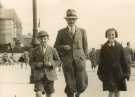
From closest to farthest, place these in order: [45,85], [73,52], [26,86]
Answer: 1. [45,85]
2. [73,52]
3. [26,86]

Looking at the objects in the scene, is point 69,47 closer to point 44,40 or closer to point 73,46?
point 73,46

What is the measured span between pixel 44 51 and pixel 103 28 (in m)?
1.98

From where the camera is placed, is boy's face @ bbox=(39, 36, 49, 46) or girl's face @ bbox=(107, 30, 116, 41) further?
girl's face @ bbox=(107, 30, 116, 41)

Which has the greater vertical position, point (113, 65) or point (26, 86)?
point (113, 65)

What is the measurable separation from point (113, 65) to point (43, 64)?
1.10 m

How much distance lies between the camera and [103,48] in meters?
9.04

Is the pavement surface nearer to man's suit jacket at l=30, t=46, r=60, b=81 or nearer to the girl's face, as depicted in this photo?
man's suit jacket at l=30, t=46, r=60, b=81

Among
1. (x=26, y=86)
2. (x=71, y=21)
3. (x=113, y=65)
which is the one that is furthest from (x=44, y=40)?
(x=26, y=86)

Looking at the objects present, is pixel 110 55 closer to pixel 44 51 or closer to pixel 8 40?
pixel 44 51

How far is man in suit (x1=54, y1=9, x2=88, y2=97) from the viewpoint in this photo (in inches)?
358

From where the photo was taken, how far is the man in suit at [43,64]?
29.1 feet

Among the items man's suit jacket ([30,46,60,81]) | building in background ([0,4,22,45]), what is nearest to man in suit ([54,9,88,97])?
man's suit jacket ([30,46,60,81])

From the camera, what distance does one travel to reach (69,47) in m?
9.09

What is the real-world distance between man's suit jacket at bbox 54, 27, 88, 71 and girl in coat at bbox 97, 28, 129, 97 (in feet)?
1.00
